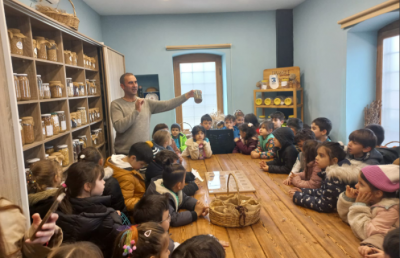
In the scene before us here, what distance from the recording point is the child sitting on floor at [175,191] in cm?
205

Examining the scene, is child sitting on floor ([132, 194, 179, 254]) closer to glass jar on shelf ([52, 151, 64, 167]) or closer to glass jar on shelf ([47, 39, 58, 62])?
glass jar on shelf ([52, 151, 64, 167])

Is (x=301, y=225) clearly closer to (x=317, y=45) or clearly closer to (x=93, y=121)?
(x=93, y=121)

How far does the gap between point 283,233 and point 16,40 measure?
86.1 inches

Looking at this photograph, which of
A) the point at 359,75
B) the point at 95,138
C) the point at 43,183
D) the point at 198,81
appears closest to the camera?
the point at 43,183

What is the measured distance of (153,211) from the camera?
5.45 feet

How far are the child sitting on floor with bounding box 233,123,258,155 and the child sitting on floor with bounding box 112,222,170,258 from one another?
2.75m

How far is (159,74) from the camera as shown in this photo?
5645 millimetres

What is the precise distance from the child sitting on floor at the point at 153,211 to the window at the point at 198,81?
4.37 metres

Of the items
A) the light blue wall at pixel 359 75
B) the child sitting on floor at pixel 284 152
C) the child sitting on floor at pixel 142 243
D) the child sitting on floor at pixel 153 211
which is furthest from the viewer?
the light blue wall at pixel 359 75

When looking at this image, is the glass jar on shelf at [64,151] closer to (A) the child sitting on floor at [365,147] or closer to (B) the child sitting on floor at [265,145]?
(B) the child sitting on floor at [265,145]

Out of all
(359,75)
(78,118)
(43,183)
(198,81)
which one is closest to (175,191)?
(43,183)

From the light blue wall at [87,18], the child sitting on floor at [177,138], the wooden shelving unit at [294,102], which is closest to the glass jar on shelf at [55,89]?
the light blue wall at [87,18]

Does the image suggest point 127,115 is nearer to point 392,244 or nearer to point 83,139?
point 83,139

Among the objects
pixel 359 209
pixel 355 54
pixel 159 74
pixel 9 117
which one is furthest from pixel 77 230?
pixel 159 74
